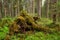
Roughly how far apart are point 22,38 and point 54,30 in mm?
2427

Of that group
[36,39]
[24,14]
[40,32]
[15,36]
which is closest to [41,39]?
[36,39]

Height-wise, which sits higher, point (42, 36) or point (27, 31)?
point (27, 31)

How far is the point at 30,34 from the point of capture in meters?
10.4

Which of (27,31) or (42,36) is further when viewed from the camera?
(27,31)

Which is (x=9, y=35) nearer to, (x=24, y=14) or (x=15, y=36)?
(x=15, y=36)

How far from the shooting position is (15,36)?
33.5 ft

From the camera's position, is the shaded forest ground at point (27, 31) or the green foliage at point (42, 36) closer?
the green foliage at point (42, 36)

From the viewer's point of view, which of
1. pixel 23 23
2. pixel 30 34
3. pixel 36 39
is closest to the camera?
pixel 36 39

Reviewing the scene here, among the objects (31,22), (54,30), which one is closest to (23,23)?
(31,22)

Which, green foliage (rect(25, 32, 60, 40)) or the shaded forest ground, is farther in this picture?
the shaded forest ground

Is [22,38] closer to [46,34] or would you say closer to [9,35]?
[9,35]

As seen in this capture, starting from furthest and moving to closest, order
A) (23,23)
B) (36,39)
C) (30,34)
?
(23,23) < (30,34) < (36,39)

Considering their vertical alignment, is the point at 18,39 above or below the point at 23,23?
below

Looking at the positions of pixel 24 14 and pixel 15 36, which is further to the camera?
pixel 24 14
